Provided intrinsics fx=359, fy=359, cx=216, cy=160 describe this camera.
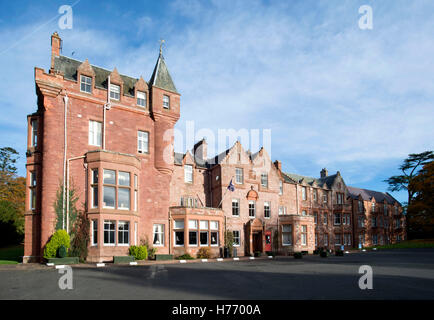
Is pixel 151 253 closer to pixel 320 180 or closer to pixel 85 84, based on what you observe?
pixel 85 84

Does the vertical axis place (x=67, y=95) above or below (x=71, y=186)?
above

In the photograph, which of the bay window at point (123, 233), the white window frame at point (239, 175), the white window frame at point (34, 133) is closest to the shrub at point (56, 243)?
the bay window at point (123, 233)

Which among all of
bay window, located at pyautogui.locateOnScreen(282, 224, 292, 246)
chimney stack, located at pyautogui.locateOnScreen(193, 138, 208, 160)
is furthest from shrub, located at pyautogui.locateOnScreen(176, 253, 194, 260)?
bay window, located at pyautogui.locateOnScreen(282, 224, 292, 246)

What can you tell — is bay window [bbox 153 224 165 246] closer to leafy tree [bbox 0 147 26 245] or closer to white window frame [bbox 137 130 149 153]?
white window frame [bbox 137 130 149 153]

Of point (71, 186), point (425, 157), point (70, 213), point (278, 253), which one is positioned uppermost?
point (425, 157)

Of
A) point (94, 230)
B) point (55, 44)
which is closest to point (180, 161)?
point (94, 230)

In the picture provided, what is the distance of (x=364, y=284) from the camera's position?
13594 mm

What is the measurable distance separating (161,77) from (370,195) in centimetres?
5257

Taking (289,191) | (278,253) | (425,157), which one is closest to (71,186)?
(278,253)

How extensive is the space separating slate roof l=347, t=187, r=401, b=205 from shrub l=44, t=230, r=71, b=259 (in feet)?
164

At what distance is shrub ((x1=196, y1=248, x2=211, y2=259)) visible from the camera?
31731mm

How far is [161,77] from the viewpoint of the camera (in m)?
32.7
